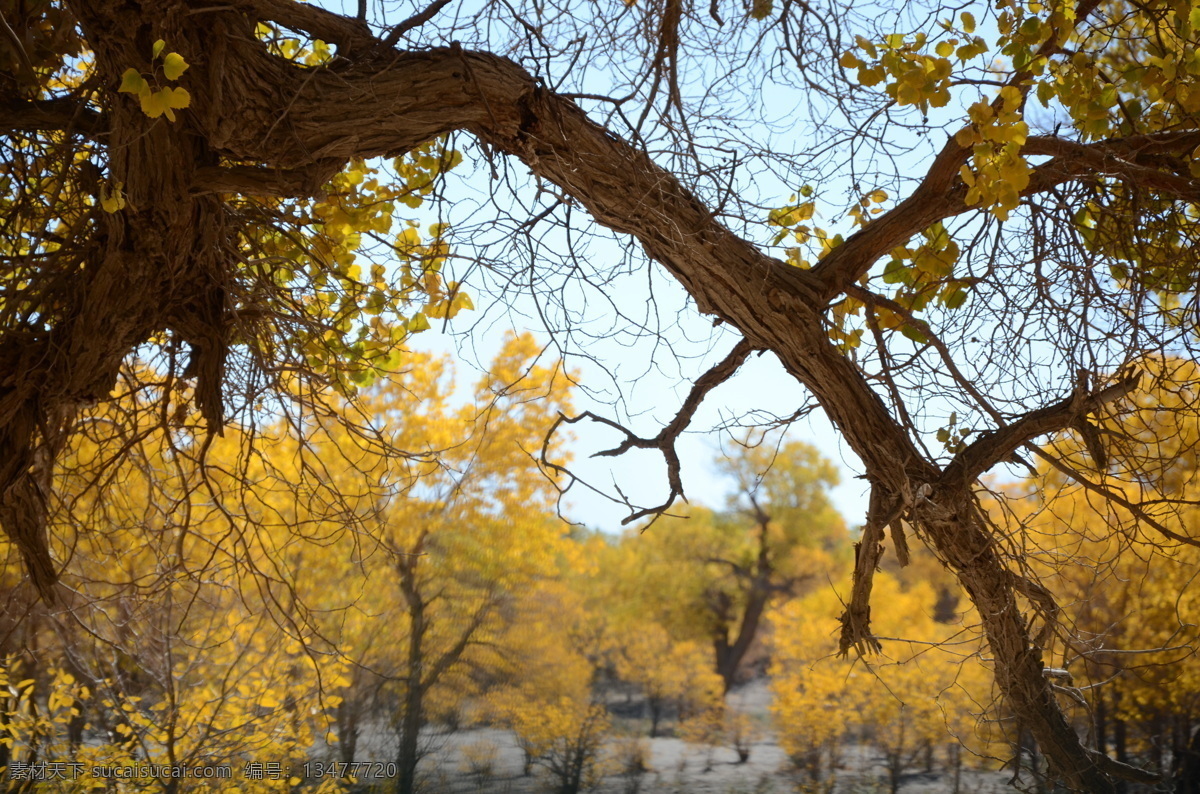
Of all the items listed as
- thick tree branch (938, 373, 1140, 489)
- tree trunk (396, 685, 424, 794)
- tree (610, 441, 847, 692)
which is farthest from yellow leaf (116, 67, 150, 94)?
tree (610, 441, 847, 692)

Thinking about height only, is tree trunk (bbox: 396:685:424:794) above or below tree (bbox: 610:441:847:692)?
below

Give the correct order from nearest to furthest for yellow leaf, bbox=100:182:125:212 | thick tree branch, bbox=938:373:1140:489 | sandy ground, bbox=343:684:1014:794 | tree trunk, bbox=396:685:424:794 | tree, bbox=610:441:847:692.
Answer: yellow leaf, bbox=100:182:125:212
thick tree branch, bbox=938:373:1140:489
tree trunk, bbox=396:685:424:794
sandy ground, bbox=343:684:1014:794
tree, bbox=610:441:847:692

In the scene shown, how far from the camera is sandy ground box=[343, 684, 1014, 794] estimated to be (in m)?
5.66

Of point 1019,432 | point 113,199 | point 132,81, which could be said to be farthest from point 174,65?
point 1019,432

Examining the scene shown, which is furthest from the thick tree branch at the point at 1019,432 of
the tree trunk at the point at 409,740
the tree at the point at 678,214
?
the tree trunk at the point at 409,740

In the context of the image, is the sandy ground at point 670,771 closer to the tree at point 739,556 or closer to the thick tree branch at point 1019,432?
the tree at point 739,556

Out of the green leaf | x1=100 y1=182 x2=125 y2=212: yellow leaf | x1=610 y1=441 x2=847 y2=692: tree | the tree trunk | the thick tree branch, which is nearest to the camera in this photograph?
the green leaf

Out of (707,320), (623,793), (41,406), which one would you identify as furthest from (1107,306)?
(623,793)

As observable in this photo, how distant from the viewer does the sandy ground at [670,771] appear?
5660 millimetres

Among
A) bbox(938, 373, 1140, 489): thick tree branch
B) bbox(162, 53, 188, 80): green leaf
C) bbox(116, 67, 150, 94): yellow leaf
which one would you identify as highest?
bbox(162, 53, 188, 80): green leaf

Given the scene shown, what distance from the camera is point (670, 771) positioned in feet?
22.2

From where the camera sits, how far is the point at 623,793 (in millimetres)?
6395

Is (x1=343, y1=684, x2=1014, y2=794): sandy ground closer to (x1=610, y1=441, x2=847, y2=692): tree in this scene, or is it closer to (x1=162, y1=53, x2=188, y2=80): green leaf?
(x1=610, y1=441, x2=847, y2=692): tree

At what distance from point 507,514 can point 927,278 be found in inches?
168
